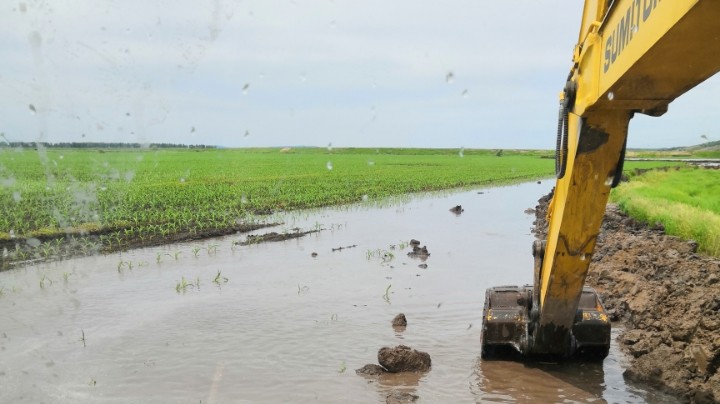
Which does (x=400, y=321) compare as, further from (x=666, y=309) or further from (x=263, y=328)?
(x=666, y=309)

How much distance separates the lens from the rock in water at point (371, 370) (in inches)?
240

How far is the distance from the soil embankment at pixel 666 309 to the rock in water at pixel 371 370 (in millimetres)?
2213

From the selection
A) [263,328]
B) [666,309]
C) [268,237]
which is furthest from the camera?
[268,237]

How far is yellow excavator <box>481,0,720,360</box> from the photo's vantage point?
2.53 m

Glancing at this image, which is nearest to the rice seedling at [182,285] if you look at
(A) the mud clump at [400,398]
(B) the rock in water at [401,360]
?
(B) the rock in water at [401,360]

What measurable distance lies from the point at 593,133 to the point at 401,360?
9.91ft

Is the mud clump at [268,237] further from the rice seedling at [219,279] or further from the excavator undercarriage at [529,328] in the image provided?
the excavator undercarriage at [529,328]

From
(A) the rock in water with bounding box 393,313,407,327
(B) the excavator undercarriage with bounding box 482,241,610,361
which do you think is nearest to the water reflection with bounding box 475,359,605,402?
(B) the excavator undercarriage with bounding box 482,241,610,361

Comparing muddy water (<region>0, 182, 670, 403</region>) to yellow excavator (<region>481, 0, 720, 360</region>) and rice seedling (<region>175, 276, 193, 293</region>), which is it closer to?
rice seedling (<region>175, 276, 193, 293</region>)

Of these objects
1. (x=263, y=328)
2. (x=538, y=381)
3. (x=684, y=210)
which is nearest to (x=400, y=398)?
(x=538, y=381)

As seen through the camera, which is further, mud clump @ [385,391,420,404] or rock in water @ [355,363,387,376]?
rock in water @ [355,363,387,376]

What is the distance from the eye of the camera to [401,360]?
607 cm

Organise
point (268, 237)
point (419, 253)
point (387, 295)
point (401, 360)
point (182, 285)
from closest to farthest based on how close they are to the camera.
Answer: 1. point (401, 360)
2. point (387, 295)
3. point (182, 285)
4. point (419, 253)
5. point (268, 237)

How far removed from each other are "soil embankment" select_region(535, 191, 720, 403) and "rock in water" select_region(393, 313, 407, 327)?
2.36 meters
